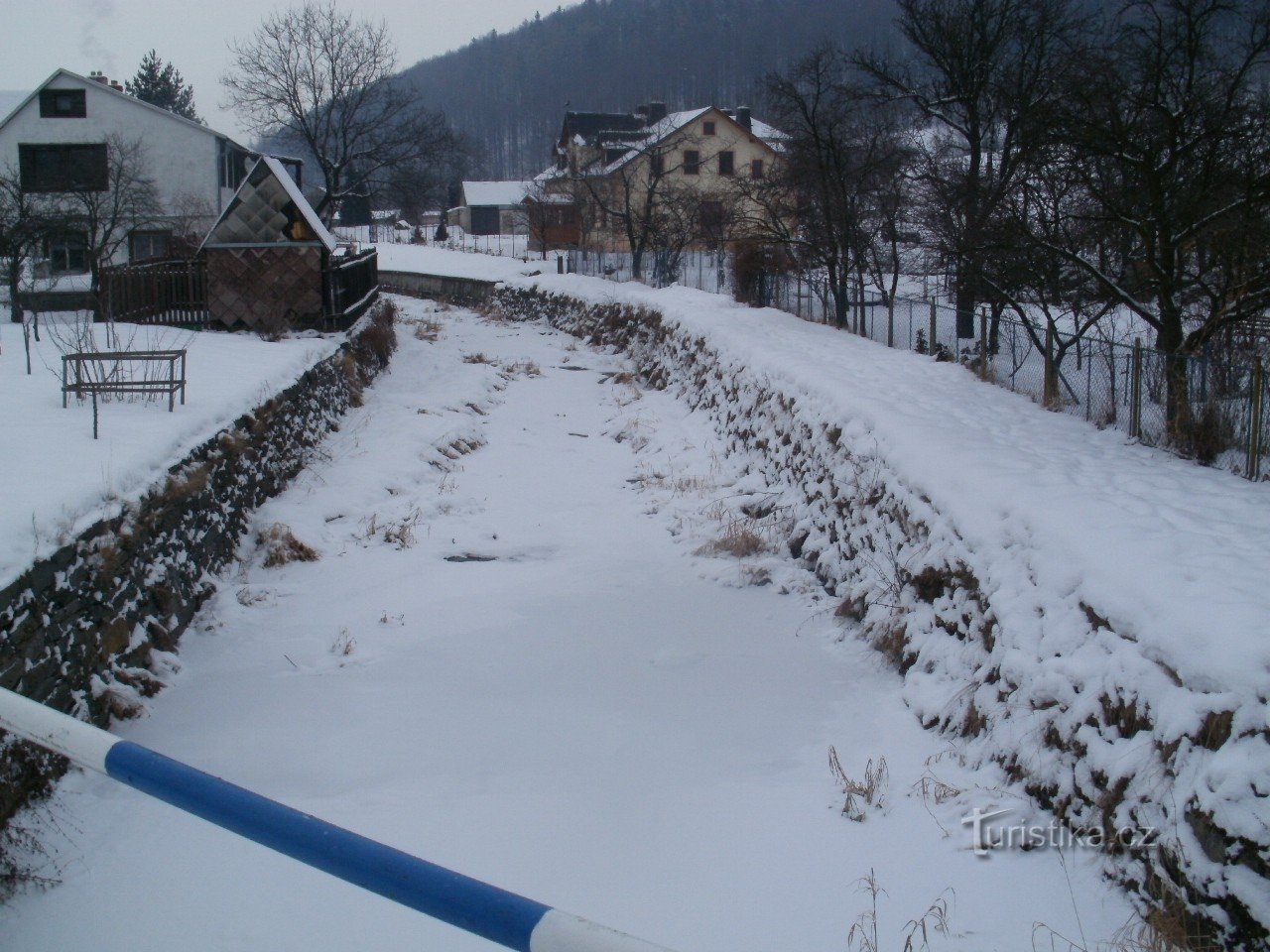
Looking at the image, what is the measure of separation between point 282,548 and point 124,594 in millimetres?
2849

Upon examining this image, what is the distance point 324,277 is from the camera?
1797 cm

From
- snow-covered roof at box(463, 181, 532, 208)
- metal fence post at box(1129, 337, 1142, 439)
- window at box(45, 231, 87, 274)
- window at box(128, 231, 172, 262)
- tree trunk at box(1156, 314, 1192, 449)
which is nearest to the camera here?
tree trunk at box(1156, 314, 1192, 449)

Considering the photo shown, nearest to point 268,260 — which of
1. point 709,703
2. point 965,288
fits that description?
point 965,288

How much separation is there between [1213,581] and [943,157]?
2561 cm

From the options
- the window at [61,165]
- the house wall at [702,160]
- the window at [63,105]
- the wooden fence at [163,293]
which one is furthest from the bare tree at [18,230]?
the house wall at [702,160]

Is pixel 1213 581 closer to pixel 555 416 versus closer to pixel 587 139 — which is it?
pixel 555 416

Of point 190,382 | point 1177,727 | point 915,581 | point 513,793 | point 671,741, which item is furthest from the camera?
point 190,382

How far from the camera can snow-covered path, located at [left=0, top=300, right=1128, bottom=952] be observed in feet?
13.6

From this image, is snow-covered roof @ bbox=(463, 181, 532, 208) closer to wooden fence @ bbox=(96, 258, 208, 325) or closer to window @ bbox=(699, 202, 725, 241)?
window @ bbox=(699, 202, 725, 241)

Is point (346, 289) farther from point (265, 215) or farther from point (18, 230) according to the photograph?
point (18, 230)

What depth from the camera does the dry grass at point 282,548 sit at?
9.13 m

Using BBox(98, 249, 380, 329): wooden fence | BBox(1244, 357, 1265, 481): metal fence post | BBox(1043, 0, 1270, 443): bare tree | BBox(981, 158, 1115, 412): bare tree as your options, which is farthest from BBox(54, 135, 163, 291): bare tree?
BBox(1244, 357, 1265, 481): metal fence post

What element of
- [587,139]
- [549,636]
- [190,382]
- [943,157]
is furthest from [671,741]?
[587,139]

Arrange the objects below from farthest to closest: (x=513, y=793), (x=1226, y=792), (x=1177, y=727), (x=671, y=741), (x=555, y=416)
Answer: (x=555, y=416) < (x=671, y=741) < (x=513, y=793) < (x=1177, y=727) < (x=1226, y=792)
